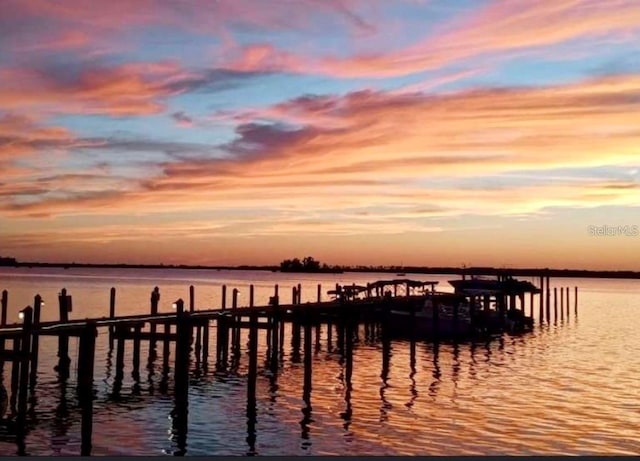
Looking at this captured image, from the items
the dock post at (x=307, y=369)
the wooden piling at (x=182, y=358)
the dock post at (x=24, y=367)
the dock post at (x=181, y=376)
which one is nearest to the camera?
the dock post at (x=24, y=367)

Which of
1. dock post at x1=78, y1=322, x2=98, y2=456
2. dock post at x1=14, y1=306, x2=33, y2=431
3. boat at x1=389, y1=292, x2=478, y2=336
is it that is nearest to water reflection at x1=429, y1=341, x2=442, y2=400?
boat at x1=389, y1=292, x2=478, y2=336

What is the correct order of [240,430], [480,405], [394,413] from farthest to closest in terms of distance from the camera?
[480,405]
[394,413]
[240,430]

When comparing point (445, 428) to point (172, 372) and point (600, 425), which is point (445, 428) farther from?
point (172, 372)

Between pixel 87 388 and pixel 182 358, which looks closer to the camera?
pixel 87 388

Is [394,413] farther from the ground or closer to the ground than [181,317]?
closer to the ground

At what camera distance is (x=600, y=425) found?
91.8 feet

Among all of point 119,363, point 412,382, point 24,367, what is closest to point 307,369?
point 412,382

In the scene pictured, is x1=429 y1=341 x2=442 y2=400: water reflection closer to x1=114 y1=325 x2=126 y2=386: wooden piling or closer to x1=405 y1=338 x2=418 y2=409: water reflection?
x1=405 y1=338 x2=418 y2=409: water reflection

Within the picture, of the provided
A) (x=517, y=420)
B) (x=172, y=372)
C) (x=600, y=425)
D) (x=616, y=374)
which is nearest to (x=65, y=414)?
(x=172, y=372)

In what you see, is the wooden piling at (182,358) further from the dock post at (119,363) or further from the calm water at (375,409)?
the dock post at (119,363)

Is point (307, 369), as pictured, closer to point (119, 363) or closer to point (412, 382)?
point (412, 382)

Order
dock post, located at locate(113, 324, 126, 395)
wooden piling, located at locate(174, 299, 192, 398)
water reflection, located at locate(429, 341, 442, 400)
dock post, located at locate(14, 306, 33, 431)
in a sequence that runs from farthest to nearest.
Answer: water reflection, located at locate(429, 341, 442, 400) → dock post, located at locate(113, 324, 126, 395) → wooden piling, located at locate(174, 299, 192, 398) → dock post, located at locate(14, 306, 33, 431)

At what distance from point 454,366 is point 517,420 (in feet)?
51.0

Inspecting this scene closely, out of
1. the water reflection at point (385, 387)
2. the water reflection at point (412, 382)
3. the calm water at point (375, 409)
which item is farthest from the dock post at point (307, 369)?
the water reflection at point (412, 382)
